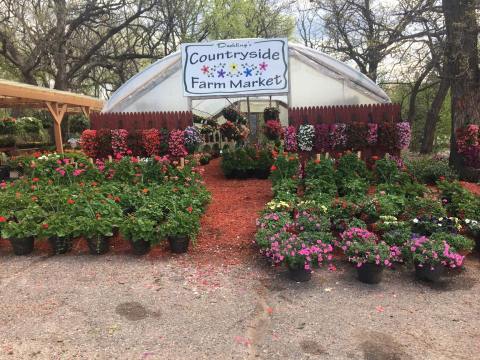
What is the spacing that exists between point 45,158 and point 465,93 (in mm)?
8509

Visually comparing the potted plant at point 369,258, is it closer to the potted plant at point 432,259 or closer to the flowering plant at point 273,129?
the potted plant at point 432,259

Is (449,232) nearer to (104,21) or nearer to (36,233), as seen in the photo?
(36,233)

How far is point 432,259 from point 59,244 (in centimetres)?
421

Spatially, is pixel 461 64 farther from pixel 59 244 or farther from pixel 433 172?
pixel 59 244

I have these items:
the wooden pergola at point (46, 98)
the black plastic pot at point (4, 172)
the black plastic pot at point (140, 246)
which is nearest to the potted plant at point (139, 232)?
the black plastic pot at point (140, 246)

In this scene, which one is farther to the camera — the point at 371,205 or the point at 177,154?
the point at 177,154

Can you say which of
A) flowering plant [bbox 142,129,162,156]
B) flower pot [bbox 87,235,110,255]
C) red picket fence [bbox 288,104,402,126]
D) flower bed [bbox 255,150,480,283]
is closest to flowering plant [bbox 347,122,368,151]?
red picket fence [bbox 288,104,402,126]

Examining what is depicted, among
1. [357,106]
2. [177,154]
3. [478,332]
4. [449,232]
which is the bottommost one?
[478,332]

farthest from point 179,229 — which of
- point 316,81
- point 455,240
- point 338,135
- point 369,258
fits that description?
point 316,81

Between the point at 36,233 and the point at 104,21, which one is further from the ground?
the point at 104,21

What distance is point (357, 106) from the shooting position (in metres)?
8.76

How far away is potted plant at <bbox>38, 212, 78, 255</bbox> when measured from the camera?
468 cm

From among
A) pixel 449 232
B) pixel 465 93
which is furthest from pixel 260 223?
pixel 465 93

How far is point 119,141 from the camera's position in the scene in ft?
28.8
